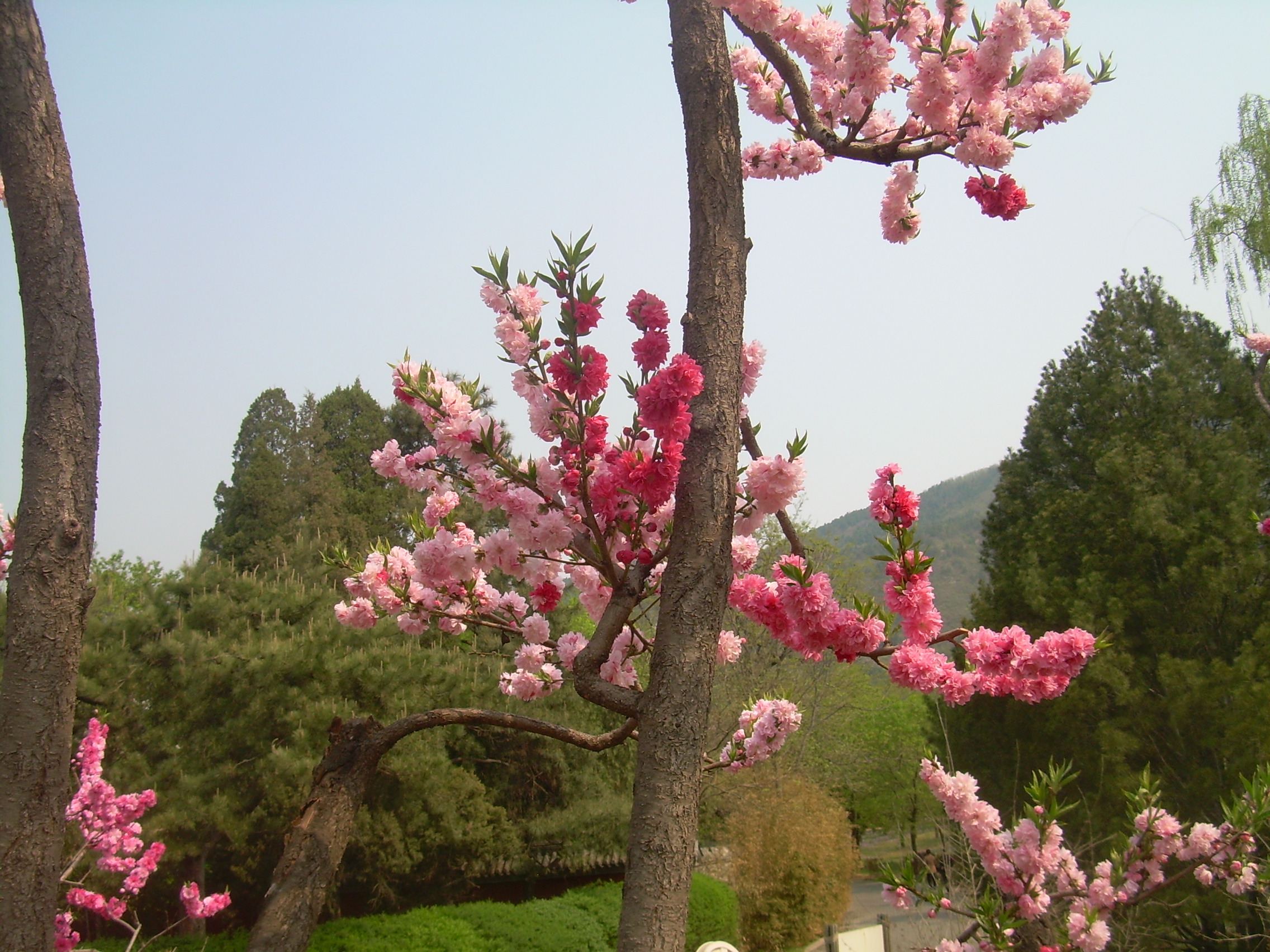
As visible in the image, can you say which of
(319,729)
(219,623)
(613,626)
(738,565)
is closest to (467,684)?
(319,729)

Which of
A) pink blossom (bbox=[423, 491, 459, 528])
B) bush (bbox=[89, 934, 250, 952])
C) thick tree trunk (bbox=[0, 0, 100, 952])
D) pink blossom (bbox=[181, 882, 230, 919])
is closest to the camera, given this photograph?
thick tree trunk (bbox=[0, 0, 100, 952])

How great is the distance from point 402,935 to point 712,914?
521cm

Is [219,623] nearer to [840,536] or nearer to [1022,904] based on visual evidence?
[1022,904]

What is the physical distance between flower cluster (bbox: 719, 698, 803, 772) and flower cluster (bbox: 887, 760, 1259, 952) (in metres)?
1.26

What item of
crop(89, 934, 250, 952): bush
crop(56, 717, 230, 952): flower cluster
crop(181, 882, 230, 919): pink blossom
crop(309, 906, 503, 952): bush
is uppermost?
crop(56, 717, 230, 952): flower cluster

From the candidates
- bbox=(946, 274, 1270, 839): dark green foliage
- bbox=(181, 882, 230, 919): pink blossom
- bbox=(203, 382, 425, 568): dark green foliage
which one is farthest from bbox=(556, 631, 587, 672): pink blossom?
bbox=(203, 382, 425, 568): dark green foliage

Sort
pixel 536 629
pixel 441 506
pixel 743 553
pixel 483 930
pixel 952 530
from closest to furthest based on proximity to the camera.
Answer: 1. pixel 743 553
2. pixel 441 506
3. pixel 536 629
4. pixel 483 930
5. pixel 952 530

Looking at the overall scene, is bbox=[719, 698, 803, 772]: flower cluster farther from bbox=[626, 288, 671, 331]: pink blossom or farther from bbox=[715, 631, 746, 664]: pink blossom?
bbox=[626, 288, 671, 331]: pink blossom

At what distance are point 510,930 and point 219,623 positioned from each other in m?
5.10

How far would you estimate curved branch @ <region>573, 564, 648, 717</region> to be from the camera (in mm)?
2002

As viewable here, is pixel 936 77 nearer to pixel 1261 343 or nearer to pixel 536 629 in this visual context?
pixel 536 629

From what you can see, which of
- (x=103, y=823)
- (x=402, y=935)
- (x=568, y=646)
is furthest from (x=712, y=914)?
(x=568, y=646)

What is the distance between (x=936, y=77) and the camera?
2.88 m

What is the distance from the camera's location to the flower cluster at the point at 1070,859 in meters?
4.79
